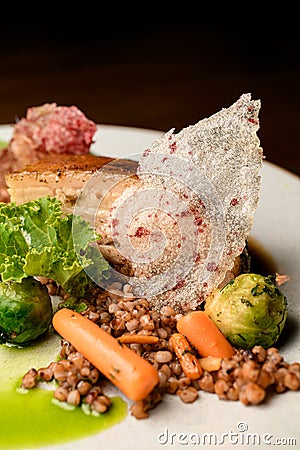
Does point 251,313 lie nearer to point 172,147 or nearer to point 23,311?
point 172,147

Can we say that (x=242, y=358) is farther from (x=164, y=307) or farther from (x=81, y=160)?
(x=81, y=160)

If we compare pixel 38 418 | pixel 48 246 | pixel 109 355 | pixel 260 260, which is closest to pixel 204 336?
pixel 109 355

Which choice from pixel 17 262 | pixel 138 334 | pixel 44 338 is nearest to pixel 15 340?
pixel 44 338

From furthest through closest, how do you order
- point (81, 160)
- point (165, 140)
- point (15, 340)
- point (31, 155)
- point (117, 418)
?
1. point (31, 155)
2. point (81, 160)
3. point (165, 140)
4. point (15, 340)
5. point (117, 418)

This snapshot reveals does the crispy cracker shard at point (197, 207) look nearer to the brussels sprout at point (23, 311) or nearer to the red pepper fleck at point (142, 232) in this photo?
the red pepper fleck at point (142, 232)
